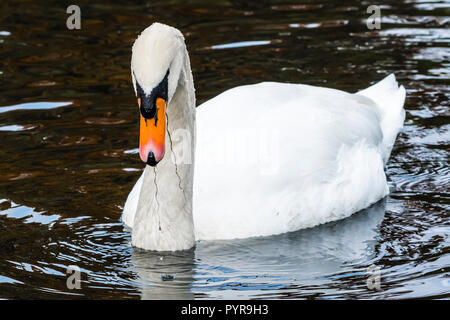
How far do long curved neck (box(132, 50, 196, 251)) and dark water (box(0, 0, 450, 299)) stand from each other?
127 mm

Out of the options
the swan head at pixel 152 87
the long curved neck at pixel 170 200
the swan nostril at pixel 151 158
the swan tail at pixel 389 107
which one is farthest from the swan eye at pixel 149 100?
the swan tail at pixel 389 107

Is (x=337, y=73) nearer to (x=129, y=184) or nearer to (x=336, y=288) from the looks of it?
(x=129, y=184)

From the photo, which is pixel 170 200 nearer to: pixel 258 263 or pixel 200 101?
pixel 258 263

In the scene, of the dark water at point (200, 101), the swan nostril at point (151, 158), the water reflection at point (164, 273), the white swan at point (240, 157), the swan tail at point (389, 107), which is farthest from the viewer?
the swan tail at point (389, 107)

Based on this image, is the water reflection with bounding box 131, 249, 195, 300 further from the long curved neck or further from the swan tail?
the swan tail

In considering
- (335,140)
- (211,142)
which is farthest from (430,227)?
(211,142)

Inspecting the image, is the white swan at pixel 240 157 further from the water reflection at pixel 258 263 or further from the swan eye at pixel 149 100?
the water reflection at pixel 258 263

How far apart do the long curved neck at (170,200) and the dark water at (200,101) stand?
13cm

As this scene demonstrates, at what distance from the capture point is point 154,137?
695 cm

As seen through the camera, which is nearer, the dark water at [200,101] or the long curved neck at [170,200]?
the dark water at [200,101]

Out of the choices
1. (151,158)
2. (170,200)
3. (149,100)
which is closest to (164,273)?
(170,200)

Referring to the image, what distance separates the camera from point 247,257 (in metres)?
8.12

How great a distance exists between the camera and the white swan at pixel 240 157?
284 inches

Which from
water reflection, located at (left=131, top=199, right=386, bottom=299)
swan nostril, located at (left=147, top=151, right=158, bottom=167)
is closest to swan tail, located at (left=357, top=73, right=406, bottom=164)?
water reflection, located at (left=131, top=199, right=386, bottom=299)
